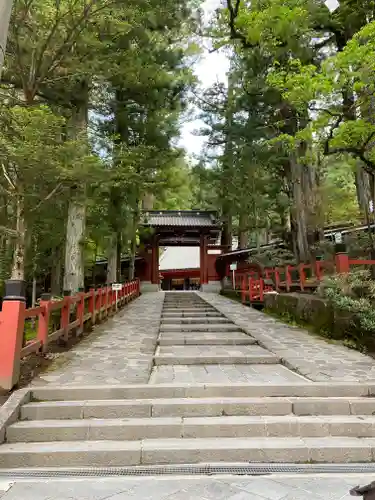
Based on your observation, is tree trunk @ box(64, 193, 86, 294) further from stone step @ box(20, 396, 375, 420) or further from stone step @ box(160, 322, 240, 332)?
stone step @ box(20, 396, 375, 420)

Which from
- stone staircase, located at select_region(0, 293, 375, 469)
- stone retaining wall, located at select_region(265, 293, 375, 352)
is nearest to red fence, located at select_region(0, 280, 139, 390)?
stone staircase, located at select_region(0, 293, 375, 469)

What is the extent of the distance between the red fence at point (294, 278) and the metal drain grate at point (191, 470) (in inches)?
199

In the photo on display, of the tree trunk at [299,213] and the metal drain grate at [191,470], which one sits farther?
the tree trunk at [299,213]

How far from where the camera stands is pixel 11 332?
4.05 m

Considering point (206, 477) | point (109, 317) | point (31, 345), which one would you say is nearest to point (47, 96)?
point (109, 317)

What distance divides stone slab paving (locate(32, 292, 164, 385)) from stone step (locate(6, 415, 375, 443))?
81 centimetres

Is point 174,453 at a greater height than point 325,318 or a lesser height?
lesser

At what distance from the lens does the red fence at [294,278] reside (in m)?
8.74

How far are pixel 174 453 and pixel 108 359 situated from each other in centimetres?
262

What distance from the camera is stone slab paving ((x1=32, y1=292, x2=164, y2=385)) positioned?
175 inches

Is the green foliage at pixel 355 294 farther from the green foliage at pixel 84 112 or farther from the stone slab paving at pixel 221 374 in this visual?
the green foliage at pixel 84 112

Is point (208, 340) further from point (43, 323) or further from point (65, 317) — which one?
point (43, 323)

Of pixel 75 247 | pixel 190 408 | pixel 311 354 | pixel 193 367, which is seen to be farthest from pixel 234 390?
pixel 75 247

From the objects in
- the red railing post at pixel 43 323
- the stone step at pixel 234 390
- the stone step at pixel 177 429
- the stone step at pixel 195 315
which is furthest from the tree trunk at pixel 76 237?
the stone step at pixel 177 429
